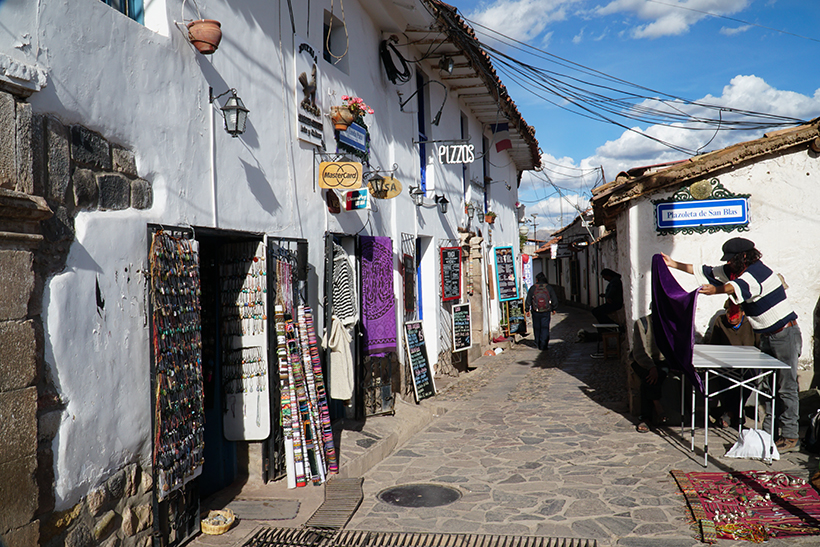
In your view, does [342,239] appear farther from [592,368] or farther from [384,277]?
[592,368]

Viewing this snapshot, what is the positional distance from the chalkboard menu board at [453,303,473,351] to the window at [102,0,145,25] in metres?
8.56

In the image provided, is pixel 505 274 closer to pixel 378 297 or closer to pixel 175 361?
pixel 378 297

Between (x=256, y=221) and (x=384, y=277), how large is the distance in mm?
3090

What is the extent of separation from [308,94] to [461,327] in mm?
6573

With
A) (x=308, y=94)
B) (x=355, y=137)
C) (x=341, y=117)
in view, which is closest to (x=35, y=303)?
(x=308, y=94)

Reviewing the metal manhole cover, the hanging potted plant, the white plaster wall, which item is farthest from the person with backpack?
the metal manhole cover

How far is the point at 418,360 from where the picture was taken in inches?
384

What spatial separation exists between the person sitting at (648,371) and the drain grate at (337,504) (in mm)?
3563

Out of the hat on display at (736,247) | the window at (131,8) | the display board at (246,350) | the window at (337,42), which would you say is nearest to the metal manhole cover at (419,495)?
the display board at (246,350)

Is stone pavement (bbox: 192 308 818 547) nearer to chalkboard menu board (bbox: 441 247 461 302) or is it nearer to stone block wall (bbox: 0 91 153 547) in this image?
stone block wall (bbox: 0 91 153 547)

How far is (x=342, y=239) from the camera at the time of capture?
802 cm

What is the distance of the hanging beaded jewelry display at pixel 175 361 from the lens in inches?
168

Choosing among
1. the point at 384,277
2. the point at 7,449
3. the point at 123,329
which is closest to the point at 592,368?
the point at 384,277

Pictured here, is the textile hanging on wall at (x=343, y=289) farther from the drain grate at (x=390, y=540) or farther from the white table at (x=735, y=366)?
the white table at (x=735, y=366)
